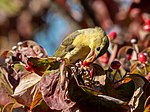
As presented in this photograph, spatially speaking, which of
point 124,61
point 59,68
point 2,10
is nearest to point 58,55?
point 59,68

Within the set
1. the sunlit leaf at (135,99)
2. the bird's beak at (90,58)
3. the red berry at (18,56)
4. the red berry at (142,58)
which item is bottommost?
the sunlit leaf at (135,99)

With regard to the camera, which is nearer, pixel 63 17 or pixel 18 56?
pixel 18 56

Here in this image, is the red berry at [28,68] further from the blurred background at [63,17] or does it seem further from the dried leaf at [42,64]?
the blurred background at [63,17]

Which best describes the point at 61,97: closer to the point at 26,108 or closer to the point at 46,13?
the point at 26,108

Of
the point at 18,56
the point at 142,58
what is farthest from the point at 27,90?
the point at 142,58

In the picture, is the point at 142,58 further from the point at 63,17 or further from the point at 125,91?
the point at 63,17

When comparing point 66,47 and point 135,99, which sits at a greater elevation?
point 66,47

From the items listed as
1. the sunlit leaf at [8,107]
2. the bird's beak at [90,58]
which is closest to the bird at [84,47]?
the bird's beak at [90,58]

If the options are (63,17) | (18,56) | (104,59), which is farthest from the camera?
(63,17)
